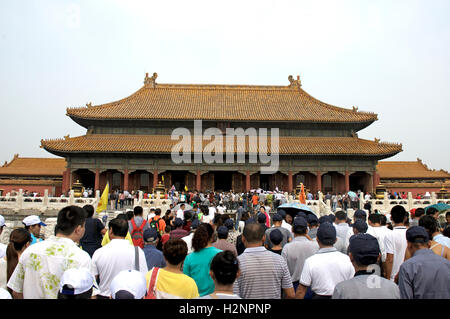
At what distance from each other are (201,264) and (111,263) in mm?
1131

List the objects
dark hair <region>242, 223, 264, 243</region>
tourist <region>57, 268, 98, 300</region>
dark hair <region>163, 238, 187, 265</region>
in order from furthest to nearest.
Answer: dark hair <region>242, 223, 264, 243</region> < dark hair <region>163, 238, 187, 265</region> < tourist <region>57, 268, 98, 300</region>

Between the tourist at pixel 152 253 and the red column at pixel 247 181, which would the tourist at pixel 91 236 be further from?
the red column at pixel 247 181

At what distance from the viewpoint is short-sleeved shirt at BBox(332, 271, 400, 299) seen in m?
3.29

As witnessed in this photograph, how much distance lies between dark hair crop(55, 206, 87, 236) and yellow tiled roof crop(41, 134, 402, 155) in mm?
27336

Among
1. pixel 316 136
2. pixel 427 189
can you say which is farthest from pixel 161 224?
pixel 427 189

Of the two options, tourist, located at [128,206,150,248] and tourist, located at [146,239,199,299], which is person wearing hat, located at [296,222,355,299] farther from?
tourist, located at [128,206,150,248]

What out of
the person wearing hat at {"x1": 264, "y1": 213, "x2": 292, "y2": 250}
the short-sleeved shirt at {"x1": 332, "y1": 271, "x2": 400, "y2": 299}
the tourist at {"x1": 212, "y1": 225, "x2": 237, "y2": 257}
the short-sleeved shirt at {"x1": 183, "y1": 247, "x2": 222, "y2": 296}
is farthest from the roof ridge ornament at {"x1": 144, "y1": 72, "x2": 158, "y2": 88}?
the short-sleeved shirt at {"x1": 332, "y1": 271, "x2": 400, "y2": 299}

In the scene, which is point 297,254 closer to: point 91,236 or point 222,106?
point 91,236

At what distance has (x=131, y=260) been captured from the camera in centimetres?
459

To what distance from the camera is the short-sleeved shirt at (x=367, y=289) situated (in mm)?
3289

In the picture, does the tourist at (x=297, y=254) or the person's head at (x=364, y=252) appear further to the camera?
the tourist at (x=297, y=254)

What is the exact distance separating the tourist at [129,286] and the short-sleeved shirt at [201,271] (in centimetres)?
127

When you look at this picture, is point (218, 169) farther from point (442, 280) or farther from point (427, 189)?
point (442, 280)

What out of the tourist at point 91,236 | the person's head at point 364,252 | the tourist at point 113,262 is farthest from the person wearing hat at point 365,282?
the tourist at point 91,236
